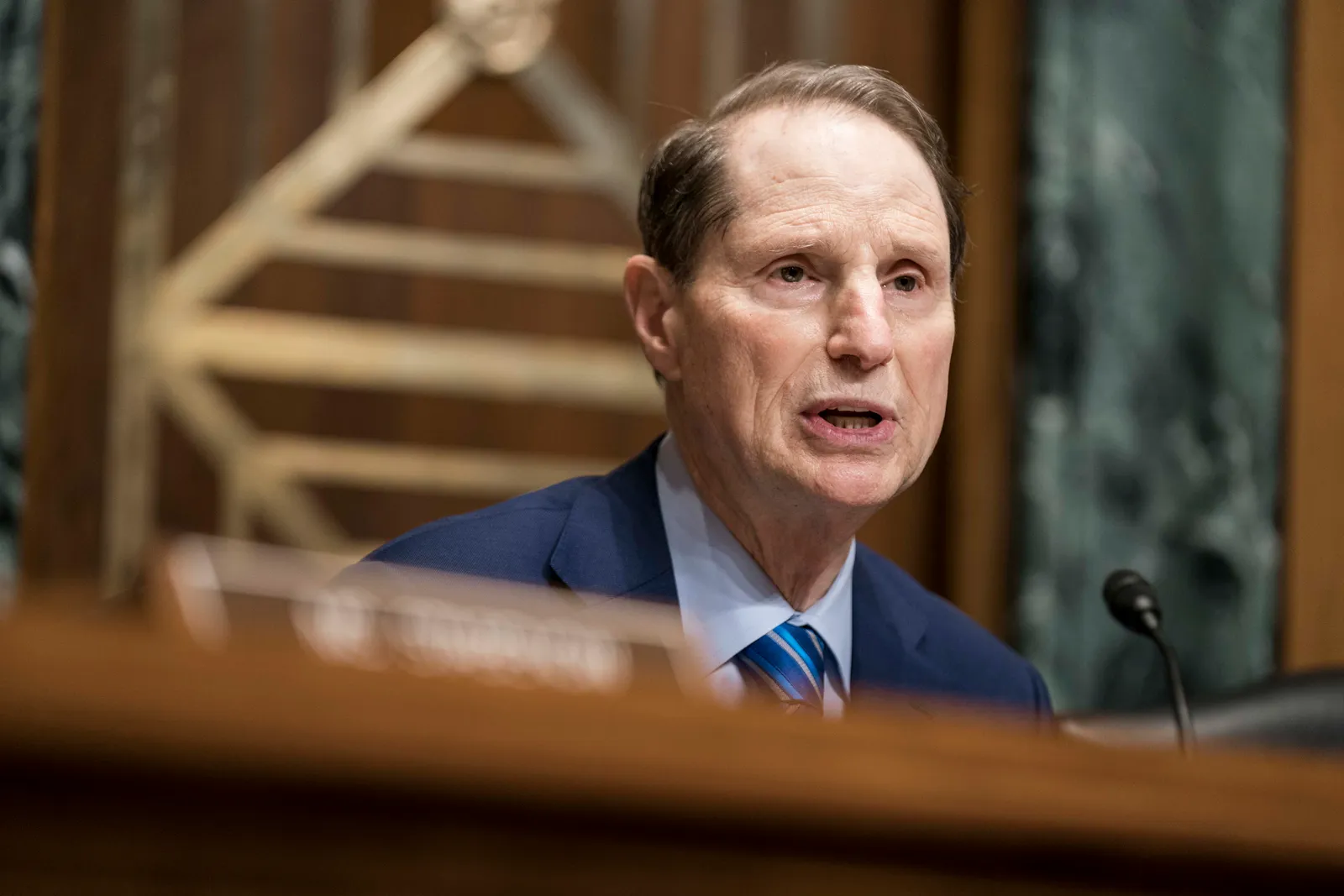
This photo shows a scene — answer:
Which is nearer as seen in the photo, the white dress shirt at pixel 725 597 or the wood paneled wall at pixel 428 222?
the white dress shirt at pixel 725 597

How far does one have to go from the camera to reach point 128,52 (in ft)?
10.5

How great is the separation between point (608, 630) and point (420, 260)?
9.17 ft

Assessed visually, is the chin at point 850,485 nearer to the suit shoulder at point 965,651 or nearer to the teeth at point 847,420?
the teeth at point 847,420

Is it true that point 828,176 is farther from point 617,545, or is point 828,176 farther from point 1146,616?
point 1146,616

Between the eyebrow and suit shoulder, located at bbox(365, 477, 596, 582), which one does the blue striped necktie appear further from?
the eyebrow

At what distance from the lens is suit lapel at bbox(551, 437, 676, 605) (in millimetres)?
1685

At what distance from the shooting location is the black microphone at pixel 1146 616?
1759 mm

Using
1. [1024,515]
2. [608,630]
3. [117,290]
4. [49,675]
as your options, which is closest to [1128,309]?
[1024,515]

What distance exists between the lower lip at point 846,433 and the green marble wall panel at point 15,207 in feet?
6.08

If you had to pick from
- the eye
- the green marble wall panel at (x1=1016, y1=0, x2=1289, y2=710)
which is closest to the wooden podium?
the eye

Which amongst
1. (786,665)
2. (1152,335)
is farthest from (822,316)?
(1152,335)

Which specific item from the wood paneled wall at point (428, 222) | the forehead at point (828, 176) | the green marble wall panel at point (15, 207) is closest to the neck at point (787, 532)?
the forehead at point (828, 176)

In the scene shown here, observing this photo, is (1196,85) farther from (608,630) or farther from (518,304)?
(608,630)

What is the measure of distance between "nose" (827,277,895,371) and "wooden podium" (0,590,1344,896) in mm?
1088
